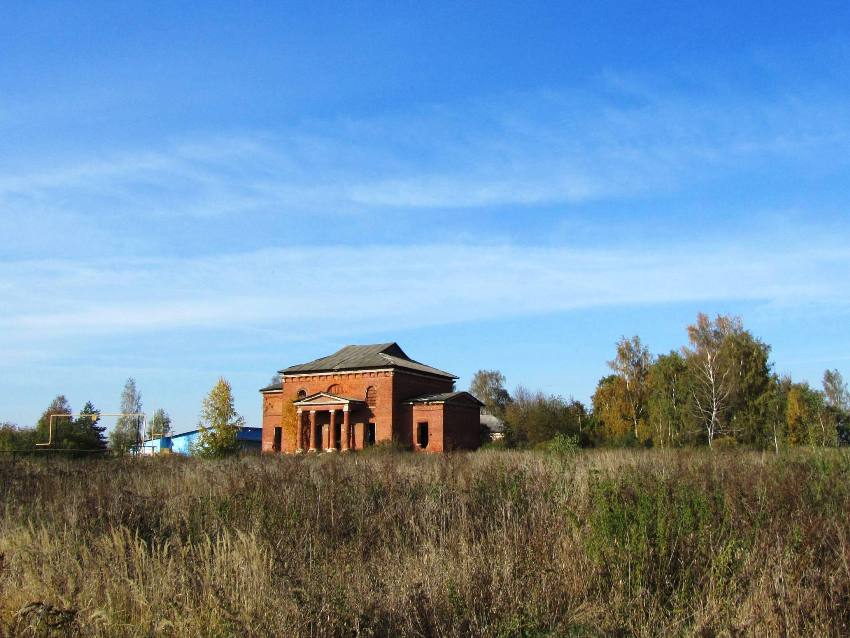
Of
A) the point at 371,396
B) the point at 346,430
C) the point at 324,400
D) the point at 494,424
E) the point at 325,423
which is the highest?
the point at 371,396

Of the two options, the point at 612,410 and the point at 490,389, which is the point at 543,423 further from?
the point at 490,389

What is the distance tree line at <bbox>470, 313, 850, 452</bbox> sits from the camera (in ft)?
119

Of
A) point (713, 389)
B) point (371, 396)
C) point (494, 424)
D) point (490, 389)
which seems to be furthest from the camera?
point (490, 389)

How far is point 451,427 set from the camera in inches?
1841

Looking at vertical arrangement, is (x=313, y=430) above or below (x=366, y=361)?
below

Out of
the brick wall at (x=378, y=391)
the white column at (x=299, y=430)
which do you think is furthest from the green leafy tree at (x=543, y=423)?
the white column at (x=299, y=430)

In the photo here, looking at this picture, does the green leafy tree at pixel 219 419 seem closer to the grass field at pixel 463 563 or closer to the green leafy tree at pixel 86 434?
the green leafy tree at pixel 86 434

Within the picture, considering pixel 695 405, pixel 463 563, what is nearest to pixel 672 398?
pixel 695 405

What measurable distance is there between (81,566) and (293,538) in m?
2.06

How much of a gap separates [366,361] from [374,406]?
3.59 metres

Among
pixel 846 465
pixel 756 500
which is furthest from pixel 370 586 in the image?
pixel 846 465

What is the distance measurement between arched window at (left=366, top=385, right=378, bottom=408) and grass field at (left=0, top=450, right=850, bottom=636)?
39.4 meters

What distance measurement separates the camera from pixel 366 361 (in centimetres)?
4938

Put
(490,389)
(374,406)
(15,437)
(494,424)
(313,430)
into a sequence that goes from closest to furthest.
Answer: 1. (15,437)
2. (374,406)
3. (313,430)
4. (494,424)
5. (490,389)
